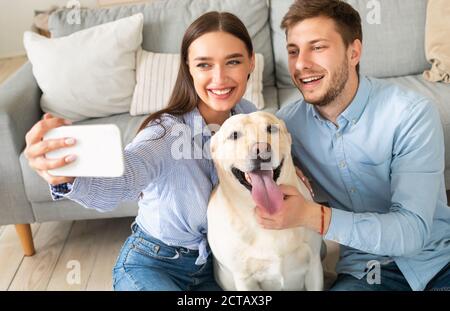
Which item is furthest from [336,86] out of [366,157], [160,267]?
[160,267]

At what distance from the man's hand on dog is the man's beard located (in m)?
0.26

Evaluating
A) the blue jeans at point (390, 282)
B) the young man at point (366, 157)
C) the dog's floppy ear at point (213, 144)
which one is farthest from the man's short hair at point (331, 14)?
the blue jeans at point (390, 282)

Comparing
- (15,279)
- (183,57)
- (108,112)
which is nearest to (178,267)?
(183,57)

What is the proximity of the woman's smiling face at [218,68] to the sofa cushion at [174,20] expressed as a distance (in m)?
1.11

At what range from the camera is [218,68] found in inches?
39.5

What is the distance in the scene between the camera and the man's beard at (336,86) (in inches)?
41.1

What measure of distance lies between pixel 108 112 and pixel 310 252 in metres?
1.30

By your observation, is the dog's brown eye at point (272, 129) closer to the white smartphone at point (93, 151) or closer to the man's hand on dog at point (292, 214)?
the man's hand on dog at point (292, 214)

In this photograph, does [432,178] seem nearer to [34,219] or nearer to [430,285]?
[430,285]

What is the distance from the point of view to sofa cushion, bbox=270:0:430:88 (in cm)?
202

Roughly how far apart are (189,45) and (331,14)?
339mm

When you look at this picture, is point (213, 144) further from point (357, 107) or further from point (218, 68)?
point (357, 107)

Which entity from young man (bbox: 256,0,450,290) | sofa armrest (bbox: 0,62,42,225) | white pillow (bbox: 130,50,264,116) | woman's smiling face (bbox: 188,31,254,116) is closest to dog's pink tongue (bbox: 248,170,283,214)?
young man (bbox: 256,0,450,290)

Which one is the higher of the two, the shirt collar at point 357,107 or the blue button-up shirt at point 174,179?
the shirt collar at point 357,107
